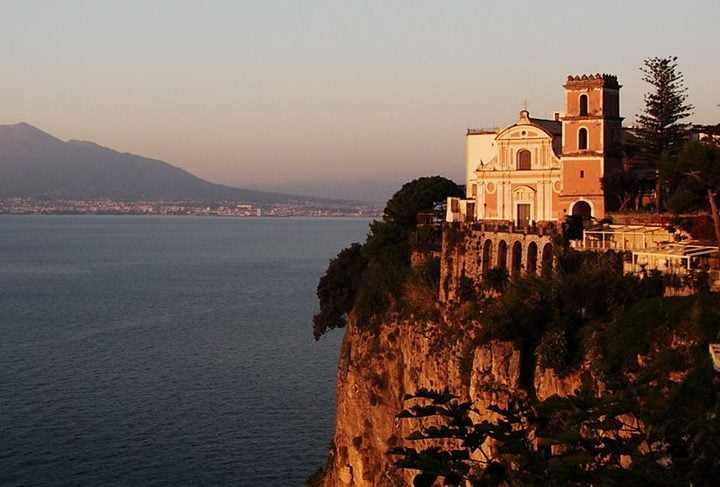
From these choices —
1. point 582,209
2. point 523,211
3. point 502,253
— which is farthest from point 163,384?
point 582,209

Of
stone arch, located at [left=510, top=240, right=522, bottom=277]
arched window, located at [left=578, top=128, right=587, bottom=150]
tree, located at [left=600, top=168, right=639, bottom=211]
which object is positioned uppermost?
arched window, located at [left=578, top=128, right=587, bottom=150]

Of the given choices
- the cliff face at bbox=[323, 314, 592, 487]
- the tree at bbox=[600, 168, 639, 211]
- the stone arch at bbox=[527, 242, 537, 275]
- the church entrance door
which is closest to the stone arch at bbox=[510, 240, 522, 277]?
the stone arch at bbox=[527, 242, 537, 275]

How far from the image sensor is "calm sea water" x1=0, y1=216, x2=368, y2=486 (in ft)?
132

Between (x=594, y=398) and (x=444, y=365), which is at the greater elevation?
(x=594, y=398)

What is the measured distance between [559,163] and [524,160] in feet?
4.69

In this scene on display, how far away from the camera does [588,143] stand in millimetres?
33531

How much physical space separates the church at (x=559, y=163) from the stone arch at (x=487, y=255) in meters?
1.04

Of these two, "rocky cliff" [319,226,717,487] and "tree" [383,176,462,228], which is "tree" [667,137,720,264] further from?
"tree" [383,176,462,228]

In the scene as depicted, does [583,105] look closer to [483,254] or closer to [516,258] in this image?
[483,254]

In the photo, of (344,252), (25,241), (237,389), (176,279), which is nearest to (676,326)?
(344,252)

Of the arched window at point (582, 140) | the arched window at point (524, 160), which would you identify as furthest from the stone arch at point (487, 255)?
the arched window at point (582, 140)

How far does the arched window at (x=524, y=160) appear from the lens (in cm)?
3516

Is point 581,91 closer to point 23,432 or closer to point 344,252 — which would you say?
point 344,252

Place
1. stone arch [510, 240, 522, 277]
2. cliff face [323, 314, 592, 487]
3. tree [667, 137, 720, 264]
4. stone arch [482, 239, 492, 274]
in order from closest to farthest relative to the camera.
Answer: tree [667, 137, 720, 264] → cliff face [323, 314, 592, 487] → stone arch [510, 240, 522, 277] → stone arch [482, 239, 492, 274]
